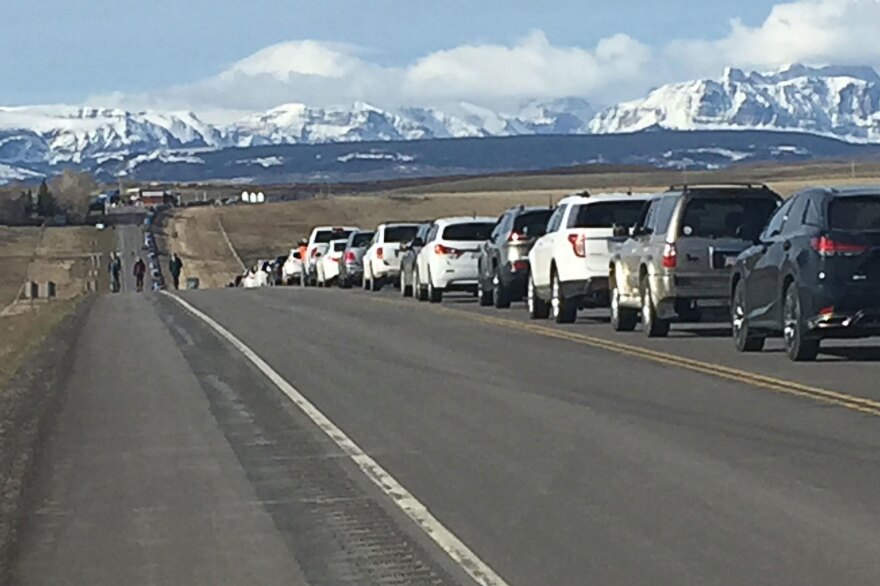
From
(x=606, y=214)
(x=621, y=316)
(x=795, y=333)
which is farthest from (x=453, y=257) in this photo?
(x=795, y=333)

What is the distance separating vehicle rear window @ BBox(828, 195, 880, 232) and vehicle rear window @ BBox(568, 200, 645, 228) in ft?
28.3

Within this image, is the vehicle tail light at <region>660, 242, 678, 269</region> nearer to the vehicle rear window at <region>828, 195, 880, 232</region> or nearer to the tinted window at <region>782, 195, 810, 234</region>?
the tinted window at <region>782, 195, 810, 234</region>

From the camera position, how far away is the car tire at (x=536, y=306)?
29.9 m

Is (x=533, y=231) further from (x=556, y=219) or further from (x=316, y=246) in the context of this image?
(x=316, y=246)

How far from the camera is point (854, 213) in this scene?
19125 millimetres

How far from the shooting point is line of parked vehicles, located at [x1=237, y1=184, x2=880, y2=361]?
18891 mm

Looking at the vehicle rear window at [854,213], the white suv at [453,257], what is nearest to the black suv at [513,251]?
the white suv at [453,257]

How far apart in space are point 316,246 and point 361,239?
5.99 m

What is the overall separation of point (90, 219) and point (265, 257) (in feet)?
201

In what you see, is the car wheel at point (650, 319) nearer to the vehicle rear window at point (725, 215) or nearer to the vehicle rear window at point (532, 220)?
the vehicle rear window at point (725, 215)

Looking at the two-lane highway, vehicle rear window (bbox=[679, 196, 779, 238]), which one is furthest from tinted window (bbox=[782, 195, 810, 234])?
vehicle rear window (bbox=[679, 196, 779, 238])

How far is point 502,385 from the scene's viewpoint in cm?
1856

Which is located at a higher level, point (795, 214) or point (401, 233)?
point (795, 214)

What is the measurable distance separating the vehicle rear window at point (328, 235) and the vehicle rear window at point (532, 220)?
82.6 feet
